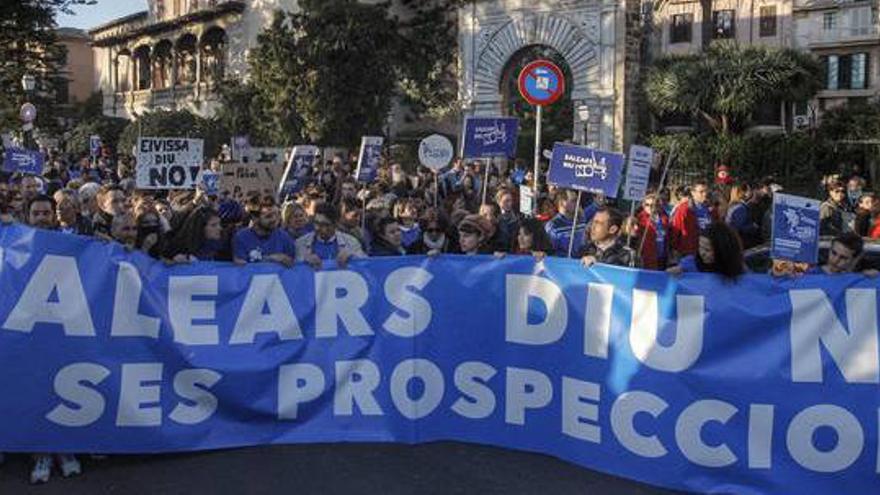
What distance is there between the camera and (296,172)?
12.9 meters

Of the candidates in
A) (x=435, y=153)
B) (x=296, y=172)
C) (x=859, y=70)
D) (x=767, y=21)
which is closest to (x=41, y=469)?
(x=296, y=172)

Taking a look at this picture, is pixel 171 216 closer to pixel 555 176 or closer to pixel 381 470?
pixel 555 176

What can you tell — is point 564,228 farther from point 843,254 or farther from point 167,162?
point 843,254

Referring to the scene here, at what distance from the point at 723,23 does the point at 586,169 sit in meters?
47.9

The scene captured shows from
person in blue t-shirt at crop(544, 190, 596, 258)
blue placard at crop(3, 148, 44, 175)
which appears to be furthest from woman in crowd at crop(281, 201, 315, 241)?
blue placard at crop(3, 148, 44, 175)

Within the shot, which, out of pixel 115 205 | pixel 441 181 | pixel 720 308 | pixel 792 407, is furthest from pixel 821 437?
pixel 441 181

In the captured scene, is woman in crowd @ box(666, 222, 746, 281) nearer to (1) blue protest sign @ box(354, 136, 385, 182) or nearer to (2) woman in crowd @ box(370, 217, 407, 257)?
(2) woman in crowd @ box(370, 217, 407, 257)

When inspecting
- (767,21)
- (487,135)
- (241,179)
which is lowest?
(241,179)

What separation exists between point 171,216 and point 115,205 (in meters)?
0.76

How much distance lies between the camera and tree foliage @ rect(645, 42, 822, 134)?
27.5 metres

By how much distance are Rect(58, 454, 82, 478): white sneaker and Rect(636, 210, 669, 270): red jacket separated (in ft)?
18.8

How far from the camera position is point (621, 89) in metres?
28.2

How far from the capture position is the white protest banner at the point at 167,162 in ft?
29.8

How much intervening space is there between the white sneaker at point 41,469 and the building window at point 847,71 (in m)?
49.5
